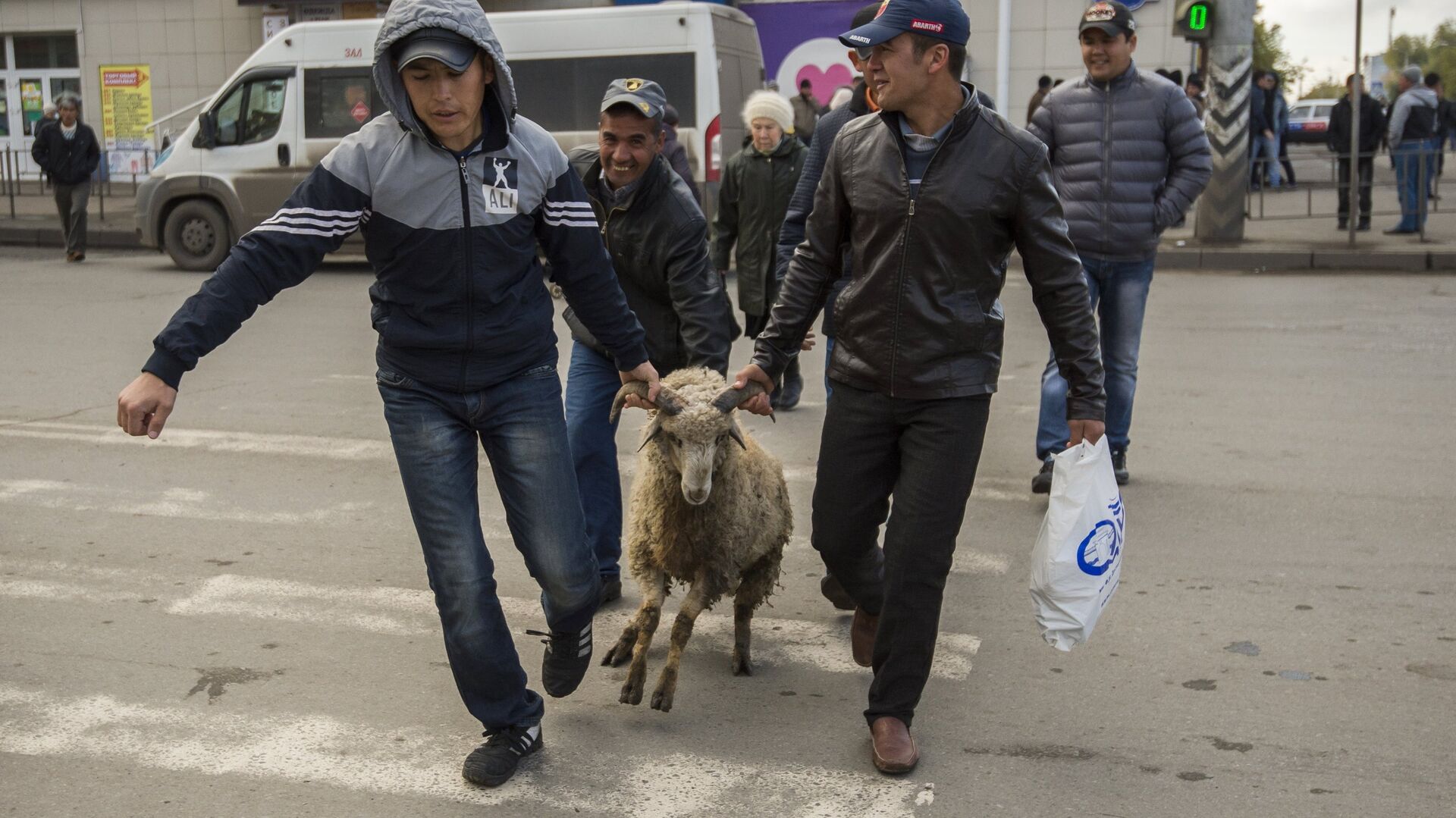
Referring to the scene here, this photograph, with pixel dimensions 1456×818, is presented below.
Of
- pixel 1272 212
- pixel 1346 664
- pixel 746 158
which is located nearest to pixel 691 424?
pixel 1346 664

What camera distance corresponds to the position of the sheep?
4.27 metres

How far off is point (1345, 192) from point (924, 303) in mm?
16713

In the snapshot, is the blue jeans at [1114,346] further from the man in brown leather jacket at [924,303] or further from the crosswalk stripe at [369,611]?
the man in brown leather jacket at [924,303]

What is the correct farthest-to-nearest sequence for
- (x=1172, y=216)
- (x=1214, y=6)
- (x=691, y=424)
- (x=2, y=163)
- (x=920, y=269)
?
1. (x=2, y=163)
2. (x=1214, y=6)
3. (x=1172, y=216)
4. (x=691, y=424)
5. (x=920, y=269)

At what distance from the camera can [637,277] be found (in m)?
5.02

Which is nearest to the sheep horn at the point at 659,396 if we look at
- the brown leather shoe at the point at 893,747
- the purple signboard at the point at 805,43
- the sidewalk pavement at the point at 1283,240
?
the brown leather shoe at the point at 893,747

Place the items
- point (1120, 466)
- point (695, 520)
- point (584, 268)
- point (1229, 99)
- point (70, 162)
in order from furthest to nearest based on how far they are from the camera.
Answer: point (70, 162) → point (1229, 99) → point (1120, 466) → point (695, 520) → point (584, 268)

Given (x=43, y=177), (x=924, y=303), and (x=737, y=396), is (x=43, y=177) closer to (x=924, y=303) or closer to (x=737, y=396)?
(x=737, y=396)

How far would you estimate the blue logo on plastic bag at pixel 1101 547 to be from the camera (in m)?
3.91

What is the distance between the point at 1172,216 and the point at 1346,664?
8.73ft

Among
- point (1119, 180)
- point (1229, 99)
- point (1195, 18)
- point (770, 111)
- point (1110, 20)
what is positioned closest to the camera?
point (1110, 20)

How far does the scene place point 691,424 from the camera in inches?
168

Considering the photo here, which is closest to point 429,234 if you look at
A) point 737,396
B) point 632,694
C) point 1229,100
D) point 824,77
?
point 737,396

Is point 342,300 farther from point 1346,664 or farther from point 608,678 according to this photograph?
point 1346,664
